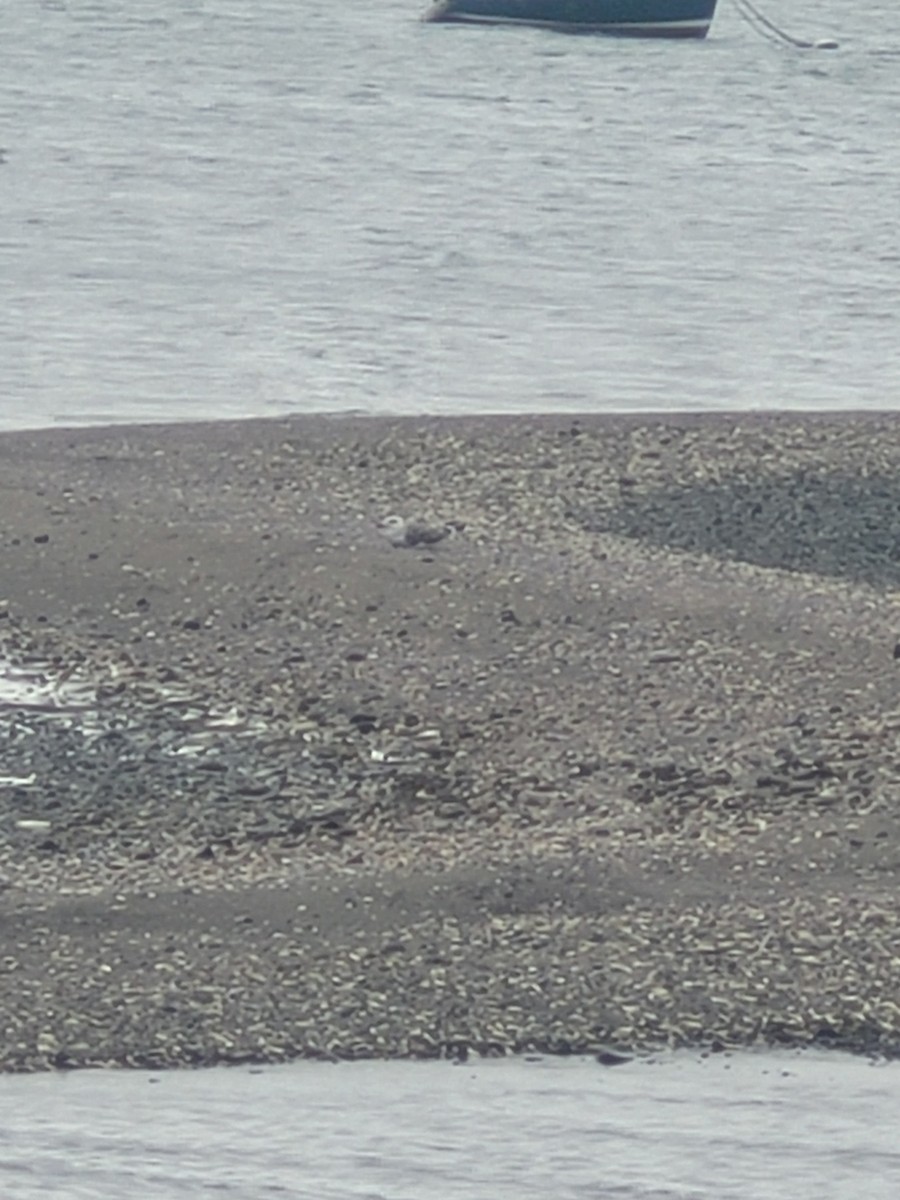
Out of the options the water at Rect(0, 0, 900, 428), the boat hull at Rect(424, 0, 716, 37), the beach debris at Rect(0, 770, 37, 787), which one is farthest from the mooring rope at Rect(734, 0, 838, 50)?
the beach debris at Rect(0, 770, 37, 787)

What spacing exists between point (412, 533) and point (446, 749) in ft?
5.52

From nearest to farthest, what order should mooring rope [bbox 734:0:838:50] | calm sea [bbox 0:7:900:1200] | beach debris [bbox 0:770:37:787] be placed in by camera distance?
calm sea [bbox 0:7:900:1200] < beach debris [bbox 0:770:37:787] < mooring rope [bbox 734:0:838:50]

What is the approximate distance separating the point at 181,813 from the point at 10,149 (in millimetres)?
13243

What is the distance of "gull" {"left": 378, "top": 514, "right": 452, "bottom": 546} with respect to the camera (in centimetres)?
702

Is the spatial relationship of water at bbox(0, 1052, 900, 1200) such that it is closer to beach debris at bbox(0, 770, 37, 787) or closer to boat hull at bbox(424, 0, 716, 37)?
beach debris at bbox(0, 770, 37, 787)

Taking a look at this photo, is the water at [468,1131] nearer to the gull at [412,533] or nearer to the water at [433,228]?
the gull at [412,533]

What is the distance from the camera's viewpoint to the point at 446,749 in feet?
17.8

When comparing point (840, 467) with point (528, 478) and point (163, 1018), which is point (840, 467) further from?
point (163, 1018)

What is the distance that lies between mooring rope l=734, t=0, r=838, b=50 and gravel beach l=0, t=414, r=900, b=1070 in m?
19.7

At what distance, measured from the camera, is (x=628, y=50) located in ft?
90.7

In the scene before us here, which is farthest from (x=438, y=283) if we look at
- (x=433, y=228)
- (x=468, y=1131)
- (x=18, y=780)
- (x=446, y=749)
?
(x=468, y=1131)

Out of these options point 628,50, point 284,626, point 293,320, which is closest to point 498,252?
point 293,320

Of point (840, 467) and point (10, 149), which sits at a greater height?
point (840, 467)

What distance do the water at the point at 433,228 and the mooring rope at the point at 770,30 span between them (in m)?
0.57
